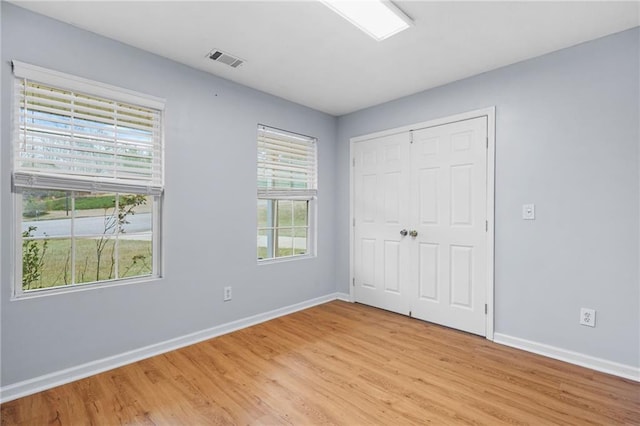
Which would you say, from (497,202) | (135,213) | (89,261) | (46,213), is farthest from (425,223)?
(46,213)

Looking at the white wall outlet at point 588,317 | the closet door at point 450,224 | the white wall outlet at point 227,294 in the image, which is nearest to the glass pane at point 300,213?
the white wall outlet at point 227,294

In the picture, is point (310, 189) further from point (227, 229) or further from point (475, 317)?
point (475, 317)

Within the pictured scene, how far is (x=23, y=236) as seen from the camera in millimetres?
2049

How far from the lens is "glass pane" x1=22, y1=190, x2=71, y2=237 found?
2.08 metres

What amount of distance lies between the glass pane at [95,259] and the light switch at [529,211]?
3444 millimetres

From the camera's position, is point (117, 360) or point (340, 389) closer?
point (340, 389)

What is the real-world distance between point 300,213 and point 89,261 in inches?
88.0

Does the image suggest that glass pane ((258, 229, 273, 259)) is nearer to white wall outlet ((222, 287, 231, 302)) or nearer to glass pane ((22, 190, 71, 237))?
white wall outlet ((222, 287, 231, 302))

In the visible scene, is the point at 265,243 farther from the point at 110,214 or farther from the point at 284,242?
the point at 110,214

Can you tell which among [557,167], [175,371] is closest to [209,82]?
[175,371]

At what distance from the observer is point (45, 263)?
218cm

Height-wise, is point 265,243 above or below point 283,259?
above

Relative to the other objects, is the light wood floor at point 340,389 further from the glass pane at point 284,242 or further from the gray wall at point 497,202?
the glass pane at point 284,242

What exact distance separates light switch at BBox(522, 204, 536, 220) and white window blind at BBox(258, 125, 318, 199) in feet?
7.45
